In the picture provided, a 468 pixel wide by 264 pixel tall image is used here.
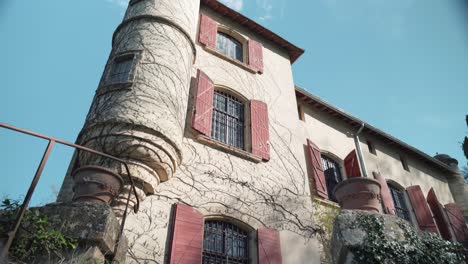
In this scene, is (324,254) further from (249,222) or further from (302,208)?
(249,222)

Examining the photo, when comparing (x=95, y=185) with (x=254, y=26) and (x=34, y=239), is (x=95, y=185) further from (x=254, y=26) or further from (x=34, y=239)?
(x=254, y=26)

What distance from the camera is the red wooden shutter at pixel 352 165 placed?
10.9 m

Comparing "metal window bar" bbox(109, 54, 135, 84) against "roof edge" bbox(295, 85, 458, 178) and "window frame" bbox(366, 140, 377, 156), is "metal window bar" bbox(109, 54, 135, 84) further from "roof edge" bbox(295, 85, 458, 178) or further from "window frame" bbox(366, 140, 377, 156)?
"window frame" bbox(366, 140, 377, 156)

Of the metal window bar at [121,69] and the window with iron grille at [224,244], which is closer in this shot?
the window with iron grille at [224,244]

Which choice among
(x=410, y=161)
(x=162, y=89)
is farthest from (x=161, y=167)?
(x=410, y=161)

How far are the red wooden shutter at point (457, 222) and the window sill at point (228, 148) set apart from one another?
33.0ft

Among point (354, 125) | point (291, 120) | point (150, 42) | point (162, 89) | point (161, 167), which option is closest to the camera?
point (161, 167)

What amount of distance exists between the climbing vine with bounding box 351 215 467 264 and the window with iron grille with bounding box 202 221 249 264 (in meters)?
2.27

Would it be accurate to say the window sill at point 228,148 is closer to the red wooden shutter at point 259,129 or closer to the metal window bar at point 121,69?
the red wooden shutter at point 259,129

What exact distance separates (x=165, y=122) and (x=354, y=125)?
914cm

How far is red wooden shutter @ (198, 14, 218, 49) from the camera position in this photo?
985 centimetres

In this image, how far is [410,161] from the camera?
585 inches

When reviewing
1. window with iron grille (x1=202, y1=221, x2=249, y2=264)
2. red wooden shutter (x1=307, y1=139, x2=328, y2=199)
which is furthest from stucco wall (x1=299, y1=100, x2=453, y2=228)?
window with iron grille (x1=202, y1=221, x2=249, y2=264)

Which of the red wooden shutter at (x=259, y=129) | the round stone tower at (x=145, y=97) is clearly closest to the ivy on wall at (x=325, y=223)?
the red wooden shutter at (x=259, y=129)
